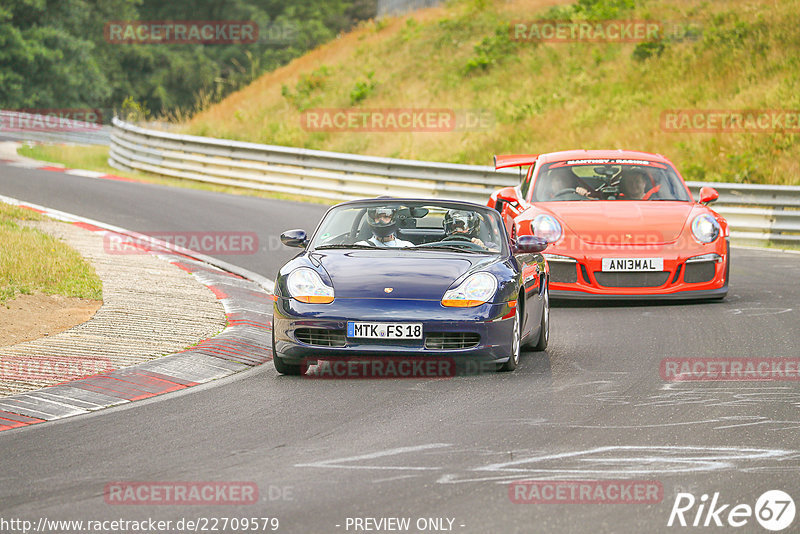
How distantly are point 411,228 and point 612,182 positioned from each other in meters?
4.41

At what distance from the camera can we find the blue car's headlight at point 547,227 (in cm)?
1225

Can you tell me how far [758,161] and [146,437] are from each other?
18.1 metres

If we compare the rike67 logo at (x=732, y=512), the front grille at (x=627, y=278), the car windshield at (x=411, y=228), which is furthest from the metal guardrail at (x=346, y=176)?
the rike67 logo at (x=732, y=512)

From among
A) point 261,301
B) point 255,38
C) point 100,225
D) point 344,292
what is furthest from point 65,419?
point 255,38

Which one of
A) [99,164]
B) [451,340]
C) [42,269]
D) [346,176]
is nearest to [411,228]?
→ [451,340]

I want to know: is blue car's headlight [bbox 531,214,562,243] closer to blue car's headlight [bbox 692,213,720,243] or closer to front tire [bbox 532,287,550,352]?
blue car's headlight [bbox 692,213,720,243]

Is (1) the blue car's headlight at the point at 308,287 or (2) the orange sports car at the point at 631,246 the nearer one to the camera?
(1) the blue car's headlight at the point at 308,287

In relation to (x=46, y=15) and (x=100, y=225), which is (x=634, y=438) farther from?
(x=46, y=15)

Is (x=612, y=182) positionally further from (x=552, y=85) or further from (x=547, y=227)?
(x=552, y=85)

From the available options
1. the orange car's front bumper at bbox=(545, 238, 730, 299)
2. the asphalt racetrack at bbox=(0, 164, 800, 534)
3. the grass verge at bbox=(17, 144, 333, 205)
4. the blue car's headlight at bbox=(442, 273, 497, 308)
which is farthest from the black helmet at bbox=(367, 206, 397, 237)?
the grass verge at bbox=(17, 144, 333, 205)

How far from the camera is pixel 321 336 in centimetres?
838

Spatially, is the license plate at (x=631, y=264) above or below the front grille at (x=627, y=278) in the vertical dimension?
above

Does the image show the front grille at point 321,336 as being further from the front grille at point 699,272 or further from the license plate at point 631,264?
the front grille at point 699,272

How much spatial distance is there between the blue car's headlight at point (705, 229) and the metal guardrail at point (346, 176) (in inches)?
256
